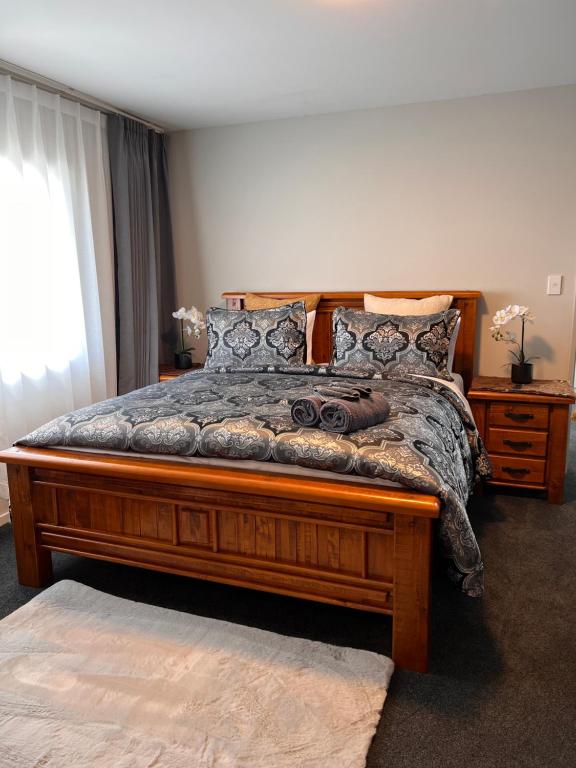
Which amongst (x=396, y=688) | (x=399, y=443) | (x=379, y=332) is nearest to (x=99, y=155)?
(x=379, y=332)

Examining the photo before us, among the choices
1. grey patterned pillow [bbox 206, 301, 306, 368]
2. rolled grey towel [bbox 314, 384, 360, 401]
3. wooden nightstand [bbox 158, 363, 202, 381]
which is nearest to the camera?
rolled grey towel [bbox 314, 384, 360, 401]

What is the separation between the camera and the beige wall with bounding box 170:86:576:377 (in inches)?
133

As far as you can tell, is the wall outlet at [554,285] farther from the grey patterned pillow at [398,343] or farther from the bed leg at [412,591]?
the bed leg at [412,591]

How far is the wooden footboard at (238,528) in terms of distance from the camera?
5.72 feet

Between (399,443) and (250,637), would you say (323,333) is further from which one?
(250,637)

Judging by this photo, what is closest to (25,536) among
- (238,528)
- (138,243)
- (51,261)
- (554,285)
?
(238,528)

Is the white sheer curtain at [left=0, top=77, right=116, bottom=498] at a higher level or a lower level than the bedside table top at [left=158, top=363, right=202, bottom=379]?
higher

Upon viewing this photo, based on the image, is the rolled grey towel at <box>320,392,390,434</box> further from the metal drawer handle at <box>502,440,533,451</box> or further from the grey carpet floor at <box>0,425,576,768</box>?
the metal drawer handle at <box>502,440,533,451</box>

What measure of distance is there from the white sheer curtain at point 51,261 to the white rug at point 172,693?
1.33 meters

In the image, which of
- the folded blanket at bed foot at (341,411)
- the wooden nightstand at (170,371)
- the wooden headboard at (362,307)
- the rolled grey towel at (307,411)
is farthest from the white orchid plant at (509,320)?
the wooden nightstand at (170,371)

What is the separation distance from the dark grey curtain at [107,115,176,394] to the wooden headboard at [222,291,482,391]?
537 millimetres

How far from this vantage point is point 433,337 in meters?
3.07

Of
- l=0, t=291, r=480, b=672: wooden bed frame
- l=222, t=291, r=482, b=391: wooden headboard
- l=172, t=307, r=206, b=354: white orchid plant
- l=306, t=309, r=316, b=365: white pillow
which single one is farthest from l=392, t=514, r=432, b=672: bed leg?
l=172, t=307, r=206, b=354: white orchid plant

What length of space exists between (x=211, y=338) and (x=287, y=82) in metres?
1.46
